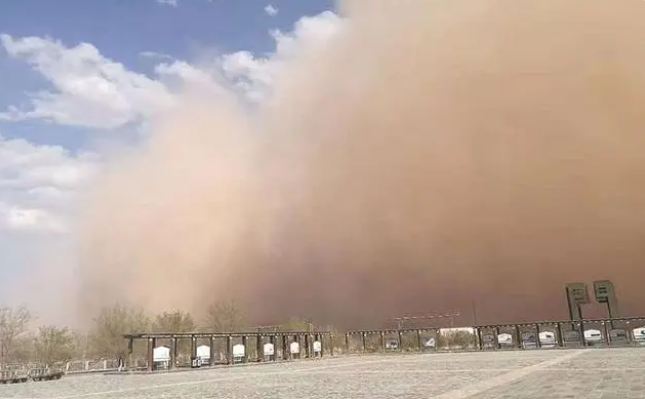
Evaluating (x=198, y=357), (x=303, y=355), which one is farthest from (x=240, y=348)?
(x=303, y=355)

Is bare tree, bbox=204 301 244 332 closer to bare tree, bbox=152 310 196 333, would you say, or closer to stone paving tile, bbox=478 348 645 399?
bare tree, bbox=152 310 196 333

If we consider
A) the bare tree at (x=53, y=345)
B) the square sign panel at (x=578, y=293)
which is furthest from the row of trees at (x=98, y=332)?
the square sign panel at (x=578, y=293)

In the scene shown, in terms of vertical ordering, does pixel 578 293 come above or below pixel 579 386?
above

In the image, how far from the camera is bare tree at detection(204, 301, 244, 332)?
51766 millimetres

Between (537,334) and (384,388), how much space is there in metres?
26.6

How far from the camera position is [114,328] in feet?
142

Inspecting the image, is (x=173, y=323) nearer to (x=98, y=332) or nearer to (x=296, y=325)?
(x=98, y=332)

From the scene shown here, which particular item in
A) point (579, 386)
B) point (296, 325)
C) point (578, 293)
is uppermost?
point (578, 293)

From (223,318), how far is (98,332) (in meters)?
11.8

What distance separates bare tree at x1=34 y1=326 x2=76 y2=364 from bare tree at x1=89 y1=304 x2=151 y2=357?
15.6ft

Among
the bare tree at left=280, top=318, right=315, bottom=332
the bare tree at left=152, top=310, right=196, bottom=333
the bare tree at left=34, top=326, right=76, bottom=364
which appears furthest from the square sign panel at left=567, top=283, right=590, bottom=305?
the bare tree at left=34, top=326, right=76, bottom=364

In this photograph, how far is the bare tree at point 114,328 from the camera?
4216 cm

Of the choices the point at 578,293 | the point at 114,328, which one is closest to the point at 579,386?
the point at 578,293

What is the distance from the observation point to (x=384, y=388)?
41.0ft
